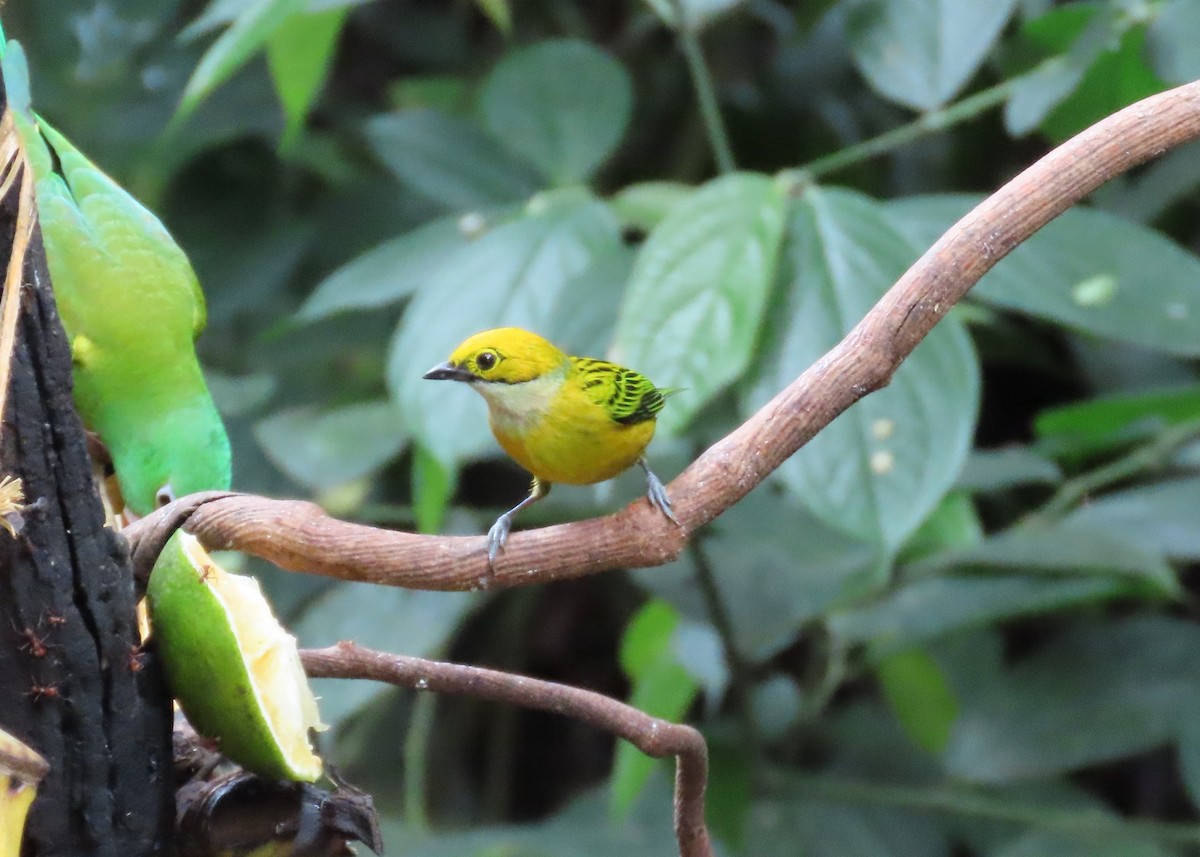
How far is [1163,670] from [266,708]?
1819 millimetres

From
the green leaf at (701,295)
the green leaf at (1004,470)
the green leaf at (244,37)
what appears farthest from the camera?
the green leaf at (1004,470)

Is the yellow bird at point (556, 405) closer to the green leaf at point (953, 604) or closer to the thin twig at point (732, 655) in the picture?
the thin twig at point (732, 655)

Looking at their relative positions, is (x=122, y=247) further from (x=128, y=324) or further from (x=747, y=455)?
(x=747, y=455)

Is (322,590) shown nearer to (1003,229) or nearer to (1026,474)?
(1026,474)

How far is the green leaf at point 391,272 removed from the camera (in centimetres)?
187

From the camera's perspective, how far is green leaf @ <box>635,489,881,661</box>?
1.97 meters

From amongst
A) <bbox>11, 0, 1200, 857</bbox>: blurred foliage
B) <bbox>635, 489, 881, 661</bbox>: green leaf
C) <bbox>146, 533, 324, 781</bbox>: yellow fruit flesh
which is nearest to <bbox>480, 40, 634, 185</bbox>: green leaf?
<bbox>11, 0, 1200, 857</bbox>: blurred foliage

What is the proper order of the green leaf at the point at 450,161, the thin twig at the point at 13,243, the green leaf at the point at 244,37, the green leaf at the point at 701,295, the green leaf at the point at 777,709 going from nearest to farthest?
the thin twig at the point at 13,243 < the green leaf at the point at 701,295 < the green leaf at the point at 244,37 < the green leaf at the point at 450,161 < the green leaf at the point at 777,709

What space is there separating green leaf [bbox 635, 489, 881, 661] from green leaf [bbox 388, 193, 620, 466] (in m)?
0.48

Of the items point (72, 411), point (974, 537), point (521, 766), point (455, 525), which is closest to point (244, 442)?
point (455, 525)

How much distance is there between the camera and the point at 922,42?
1.74 meters

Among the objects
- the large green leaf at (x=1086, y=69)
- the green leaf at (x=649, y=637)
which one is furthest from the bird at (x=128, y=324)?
the large green leaf at (x=1086, y=69)

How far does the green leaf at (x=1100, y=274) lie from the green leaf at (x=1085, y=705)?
0.76 m

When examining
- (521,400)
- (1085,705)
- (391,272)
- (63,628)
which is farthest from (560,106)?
(63,628)
